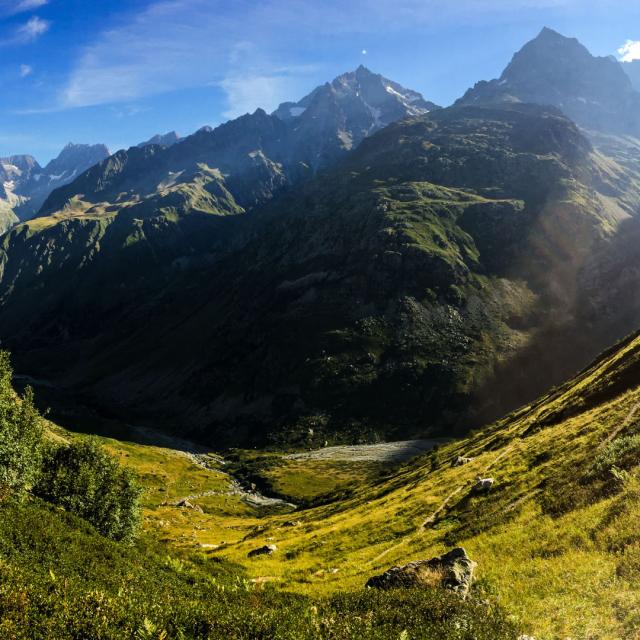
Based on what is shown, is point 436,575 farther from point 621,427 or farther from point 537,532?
point 621,427

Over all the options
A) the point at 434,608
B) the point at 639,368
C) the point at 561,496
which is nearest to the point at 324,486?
the point at 639,368

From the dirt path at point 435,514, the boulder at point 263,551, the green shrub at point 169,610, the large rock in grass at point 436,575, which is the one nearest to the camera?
the green shrub at point 169,610

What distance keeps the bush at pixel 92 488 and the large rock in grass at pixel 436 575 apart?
30117mm

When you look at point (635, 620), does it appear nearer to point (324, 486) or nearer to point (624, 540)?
point (624, 540)

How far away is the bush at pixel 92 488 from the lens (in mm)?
45531

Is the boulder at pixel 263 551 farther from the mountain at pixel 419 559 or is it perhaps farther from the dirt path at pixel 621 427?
the dirt path at pixel 621 427

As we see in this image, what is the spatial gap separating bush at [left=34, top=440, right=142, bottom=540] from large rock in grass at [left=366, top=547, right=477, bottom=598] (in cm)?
3012

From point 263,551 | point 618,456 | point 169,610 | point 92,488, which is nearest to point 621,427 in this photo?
point 618,456

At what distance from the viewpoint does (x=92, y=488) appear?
46.8 meters

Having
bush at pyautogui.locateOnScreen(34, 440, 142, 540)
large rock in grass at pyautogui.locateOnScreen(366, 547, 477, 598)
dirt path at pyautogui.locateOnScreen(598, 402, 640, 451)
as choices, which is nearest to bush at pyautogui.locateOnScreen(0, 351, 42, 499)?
bush at pyautogui.locateOnScreen(34, 440, 142, 540)

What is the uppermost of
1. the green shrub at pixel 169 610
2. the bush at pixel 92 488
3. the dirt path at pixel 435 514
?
the green shrub at pixel 169 610

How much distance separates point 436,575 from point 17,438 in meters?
37.0

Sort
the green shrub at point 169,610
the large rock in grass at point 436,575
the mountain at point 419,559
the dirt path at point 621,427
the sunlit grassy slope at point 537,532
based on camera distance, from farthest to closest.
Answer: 1. the dirt path at point 621,427
2. the large rock in grass at point 436,575
3. the sunlit grassy slope at point 537,532
4. the mountain at point 419,559
5. the green shrub at point 169,610

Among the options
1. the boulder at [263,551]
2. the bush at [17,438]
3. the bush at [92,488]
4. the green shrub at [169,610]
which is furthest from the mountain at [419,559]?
the bush at [17,438]
